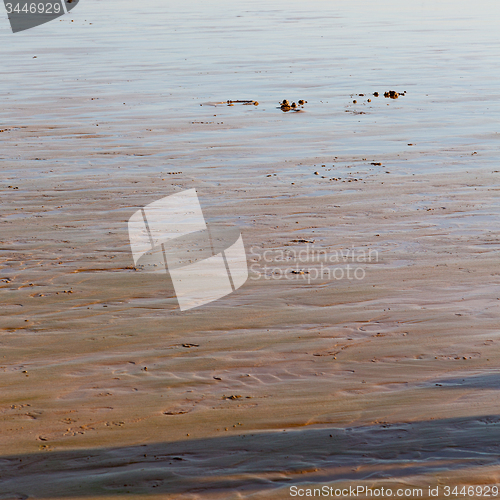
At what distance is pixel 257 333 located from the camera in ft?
17.1

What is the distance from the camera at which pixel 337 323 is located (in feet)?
17.5

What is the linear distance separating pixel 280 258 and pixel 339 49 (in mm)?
17166
